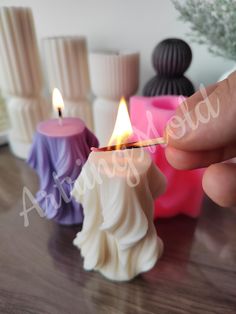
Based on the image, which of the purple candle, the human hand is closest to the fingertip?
the human hand

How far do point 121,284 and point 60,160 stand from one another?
5.9 inches

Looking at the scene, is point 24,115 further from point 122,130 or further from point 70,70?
point 122,130

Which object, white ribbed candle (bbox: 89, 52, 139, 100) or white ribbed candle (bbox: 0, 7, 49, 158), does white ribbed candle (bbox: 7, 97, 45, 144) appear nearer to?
white ribbed candle (bbox: 0, 7, 49, 158)

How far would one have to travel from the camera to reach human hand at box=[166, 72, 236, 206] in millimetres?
210

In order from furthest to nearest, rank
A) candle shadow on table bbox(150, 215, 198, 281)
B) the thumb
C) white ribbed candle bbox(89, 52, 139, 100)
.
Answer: white ribbed candle bbox(89, 52, 139, 100), candle shadow on table bbox(150, 215, 198, 281), the thumb

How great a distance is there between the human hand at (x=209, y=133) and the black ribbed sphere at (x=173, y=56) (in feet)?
0.51

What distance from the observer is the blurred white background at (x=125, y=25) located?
0.49 meters

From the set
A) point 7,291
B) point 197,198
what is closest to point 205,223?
point 197,198

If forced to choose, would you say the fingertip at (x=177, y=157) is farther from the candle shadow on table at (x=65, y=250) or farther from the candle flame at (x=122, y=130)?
the candle shadow on table at (x=65, y=250)

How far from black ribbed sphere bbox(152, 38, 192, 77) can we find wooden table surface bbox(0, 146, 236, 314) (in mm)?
203

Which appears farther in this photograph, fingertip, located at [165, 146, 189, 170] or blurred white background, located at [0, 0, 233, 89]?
blurred white background, located at [0, 0, 233, 89]

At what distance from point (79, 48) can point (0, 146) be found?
0.27 m

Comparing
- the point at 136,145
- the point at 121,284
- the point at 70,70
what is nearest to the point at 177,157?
the point at 136,145

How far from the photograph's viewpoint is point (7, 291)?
29cm
